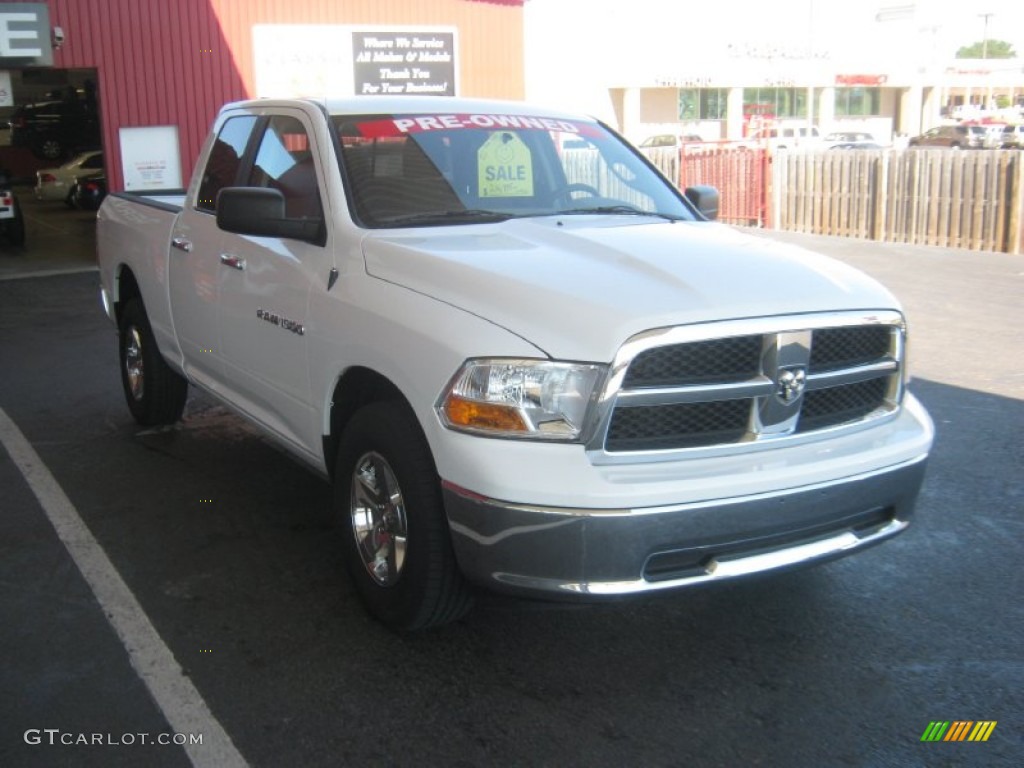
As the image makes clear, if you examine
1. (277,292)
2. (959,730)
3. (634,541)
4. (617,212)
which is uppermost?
A: (617,212)

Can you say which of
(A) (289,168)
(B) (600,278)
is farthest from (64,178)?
(B) (600,278)

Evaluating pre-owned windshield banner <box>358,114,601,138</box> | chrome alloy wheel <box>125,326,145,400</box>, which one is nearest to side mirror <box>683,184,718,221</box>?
pre-owned windshield banner <box>358,114,601,138</box>

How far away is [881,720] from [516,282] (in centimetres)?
177

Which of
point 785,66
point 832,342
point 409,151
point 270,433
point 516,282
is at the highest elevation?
point 785,66

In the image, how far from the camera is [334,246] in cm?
416

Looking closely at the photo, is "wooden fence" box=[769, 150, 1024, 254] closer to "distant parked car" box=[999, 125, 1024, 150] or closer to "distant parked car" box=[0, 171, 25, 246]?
"distant parked car" box=[0, 171, 25, 246]

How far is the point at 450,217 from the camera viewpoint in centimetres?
439

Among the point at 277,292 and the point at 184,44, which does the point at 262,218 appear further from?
the point at 184,44

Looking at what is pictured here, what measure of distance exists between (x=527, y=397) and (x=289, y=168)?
2129 mm

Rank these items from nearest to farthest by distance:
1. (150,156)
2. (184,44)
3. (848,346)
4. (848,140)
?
(848,346) < (184,44) < (150,156) < (848,140)

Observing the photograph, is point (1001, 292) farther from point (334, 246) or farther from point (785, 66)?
point (785, 66)

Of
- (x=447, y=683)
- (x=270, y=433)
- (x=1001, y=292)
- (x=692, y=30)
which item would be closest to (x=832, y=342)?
(x=447, y=683)

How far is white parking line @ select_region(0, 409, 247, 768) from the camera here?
10.6 ft

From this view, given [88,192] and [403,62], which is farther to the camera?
[88,192]
